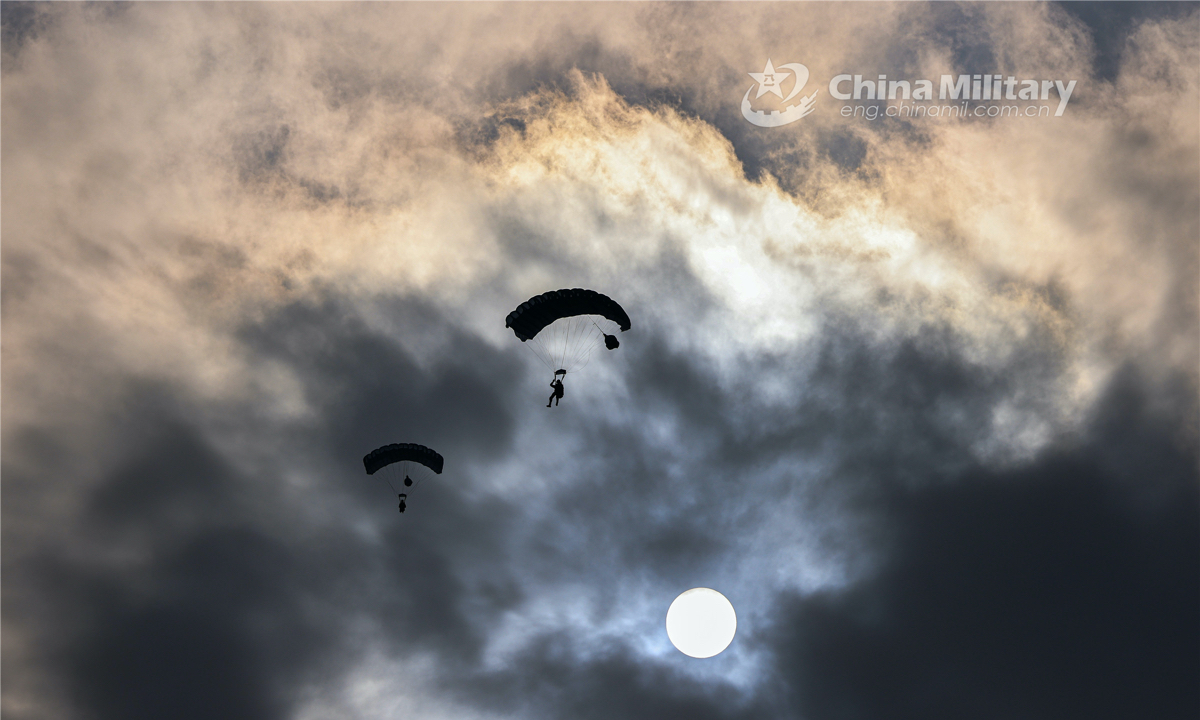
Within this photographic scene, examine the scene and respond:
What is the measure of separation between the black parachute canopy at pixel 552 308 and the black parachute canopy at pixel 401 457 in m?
17.6

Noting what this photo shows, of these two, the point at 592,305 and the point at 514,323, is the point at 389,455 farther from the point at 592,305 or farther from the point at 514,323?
the point at 592,305

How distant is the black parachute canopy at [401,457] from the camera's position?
5166 cm

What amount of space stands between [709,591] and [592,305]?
22879 mm

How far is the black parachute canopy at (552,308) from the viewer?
40.9 meters

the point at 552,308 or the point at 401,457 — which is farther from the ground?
the point at 552,308

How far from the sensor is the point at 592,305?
40.9 metres

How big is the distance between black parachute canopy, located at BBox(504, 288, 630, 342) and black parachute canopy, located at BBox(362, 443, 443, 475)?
17585 mm

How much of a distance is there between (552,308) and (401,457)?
20.8m

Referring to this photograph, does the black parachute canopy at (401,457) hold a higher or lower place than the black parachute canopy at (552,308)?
lower

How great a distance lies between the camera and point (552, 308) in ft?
134

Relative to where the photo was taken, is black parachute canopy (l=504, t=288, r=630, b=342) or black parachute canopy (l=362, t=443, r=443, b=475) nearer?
black parachute canopy (l=504, t=288, r=630, b=342)

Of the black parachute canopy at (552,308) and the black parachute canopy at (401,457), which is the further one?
the black parachute canopy at (401,457)

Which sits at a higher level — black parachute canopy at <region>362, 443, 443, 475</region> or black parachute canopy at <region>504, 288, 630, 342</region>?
black parachute canopy at <region>504, 288, 630, 342</region>

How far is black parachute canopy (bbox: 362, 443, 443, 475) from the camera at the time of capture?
5166 cm
